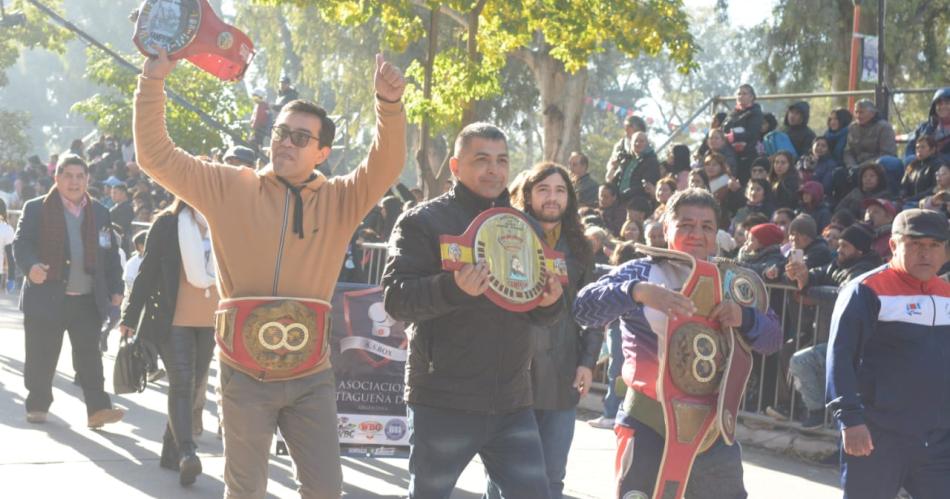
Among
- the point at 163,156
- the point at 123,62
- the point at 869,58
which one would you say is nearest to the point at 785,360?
the point at 869,58

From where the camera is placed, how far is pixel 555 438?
A: 631cm

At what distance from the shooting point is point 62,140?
10538 cm

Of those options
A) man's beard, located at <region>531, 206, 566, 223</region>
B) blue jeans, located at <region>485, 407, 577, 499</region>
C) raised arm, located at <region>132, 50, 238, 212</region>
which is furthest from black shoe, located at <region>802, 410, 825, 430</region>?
raised arm, located at <region>132, 50, 238, 212</region>

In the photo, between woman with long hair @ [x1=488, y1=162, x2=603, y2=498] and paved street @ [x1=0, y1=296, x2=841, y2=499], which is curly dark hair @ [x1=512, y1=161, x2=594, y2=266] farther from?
paved street @ [x1=0, y1=296, x2=841, y2=499]

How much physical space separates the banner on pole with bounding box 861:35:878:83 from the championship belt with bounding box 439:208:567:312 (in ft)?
35.2

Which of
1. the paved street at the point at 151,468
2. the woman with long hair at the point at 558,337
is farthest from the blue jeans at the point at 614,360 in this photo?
the woman with long hair at the point at 558,337

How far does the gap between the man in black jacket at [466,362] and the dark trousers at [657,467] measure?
1.23ft

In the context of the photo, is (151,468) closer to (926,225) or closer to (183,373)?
(183,373)

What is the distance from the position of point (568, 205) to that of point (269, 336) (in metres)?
1.94

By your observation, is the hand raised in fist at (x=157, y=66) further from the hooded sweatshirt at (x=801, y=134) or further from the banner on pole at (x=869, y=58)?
the banner on pole at (x=869, y=58)

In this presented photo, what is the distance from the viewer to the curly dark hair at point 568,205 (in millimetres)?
6176

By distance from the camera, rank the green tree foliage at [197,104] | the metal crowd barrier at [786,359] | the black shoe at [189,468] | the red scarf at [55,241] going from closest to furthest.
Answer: the black shoe at [189,468]
the red scarf at [55,241]
the metal crowd barrier at [786,359]
the green tree foliage at [197,104]

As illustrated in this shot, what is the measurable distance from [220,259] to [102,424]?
5121mm

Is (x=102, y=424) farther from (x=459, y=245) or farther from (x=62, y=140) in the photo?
(x=62, y=140)
